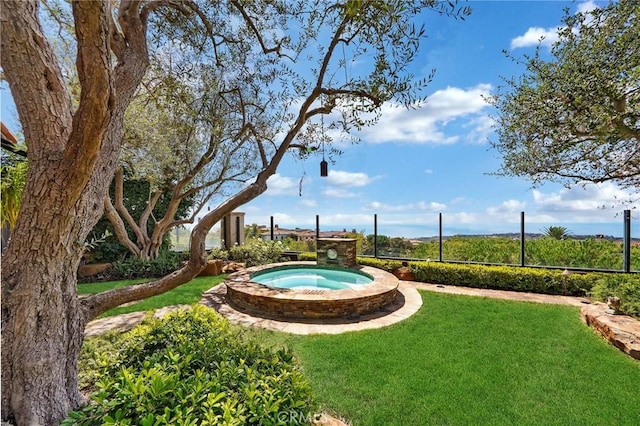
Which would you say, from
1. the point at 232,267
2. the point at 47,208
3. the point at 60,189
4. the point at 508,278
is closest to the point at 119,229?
the point at 232,267

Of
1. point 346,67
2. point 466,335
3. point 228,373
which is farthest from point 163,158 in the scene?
point 466,335

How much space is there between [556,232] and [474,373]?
9463 mm

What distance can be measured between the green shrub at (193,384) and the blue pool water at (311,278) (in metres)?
6.40

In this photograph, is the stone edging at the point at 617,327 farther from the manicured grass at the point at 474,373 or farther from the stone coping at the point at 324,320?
the stone coping at the point at 324,320

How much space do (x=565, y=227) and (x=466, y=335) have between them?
27.5 feet

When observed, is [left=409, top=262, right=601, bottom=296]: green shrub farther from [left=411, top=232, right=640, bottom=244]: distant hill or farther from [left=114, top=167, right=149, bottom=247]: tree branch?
[left=114, top=167, right=149, bottom=247]: tree branch

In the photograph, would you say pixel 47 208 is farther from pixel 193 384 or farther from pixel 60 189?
pixel 193 384

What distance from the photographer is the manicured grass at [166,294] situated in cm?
717

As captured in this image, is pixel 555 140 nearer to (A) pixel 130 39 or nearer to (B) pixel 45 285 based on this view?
(A) pixel 130 39

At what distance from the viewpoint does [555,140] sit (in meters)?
6.46

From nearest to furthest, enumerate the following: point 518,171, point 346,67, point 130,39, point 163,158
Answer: point 130,39 < point 346,67 < point 518,171 < point 163,158

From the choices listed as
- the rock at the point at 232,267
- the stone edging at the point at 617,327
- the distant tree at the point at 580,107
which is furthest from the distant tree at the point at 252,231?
the stone edging at the point at 617,327

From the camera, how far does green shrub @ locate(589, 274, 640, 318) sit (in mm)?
5941

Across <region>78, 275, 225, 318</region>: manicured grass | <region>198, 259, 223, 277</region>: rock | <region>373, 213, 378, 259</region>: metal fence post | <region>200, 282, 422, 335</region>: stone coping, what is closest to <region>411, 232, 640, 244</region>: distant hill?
<region>373, 213, 378, 259</region>: metal fence post
